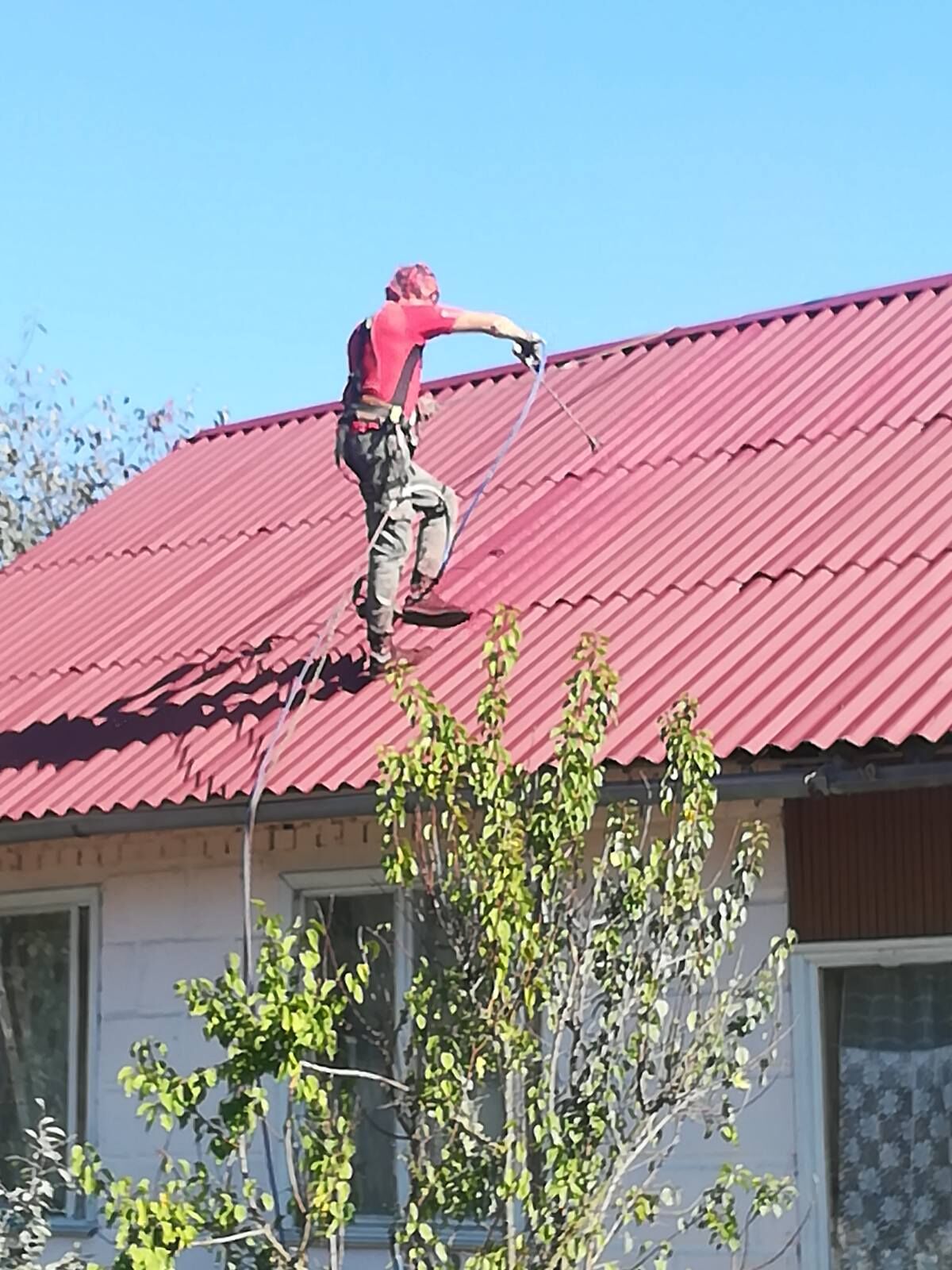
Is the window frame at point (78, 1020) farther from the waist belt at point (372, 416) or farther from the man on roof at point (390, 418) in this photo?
the waist belt at point (372, 416)

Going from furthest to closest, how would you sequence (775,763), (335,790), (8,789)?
(8,789) < (335,790) < (775,763)

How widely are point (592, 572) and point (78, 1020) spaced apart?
Result: 2758mm

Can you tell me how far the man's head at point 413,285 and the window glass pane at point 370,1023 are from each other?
2337mm

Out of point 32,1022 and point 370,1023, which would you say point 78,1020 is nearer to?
point 32,1022

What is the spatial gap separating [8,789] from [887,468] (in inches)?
148

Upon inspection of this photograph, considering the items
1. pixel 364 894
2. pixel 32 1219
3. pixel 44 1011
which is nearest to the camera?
pixel 32 1219

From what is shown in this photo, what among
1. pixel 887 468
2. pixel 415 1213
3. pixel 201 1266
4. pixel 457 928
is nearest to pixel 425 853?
pixel 457 928

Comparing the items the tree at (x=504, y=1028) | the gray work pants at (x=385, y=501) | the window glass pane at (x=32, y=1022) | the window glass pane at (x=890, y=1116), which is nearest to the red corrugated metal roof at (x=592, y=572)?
the gray work pants at (x=385, y=501)

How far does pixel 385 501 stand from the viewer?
27.6ft

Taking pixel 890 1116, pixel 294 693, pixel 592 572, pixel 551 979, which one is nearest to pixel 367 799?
pixel 294 693

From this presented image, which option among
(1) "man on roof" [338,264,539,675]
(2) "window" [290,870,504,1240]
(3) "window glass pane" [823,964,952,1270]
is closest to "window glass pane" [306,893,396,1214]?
(2) "window" [290,870,504,1240]

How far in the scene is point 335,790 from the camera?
24.5ft

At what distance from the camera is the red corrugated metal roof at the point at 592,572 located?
24.3ft

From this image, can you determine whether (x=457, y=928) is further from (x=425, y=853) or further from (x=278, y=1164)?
(x=278, y=1164)
